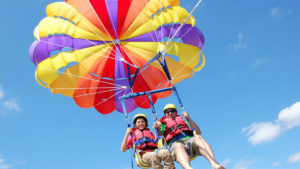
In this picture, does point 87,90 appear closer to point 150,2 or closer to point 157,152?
point 150,2

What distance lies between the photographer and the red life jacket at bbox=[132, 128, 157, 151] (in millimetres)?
4871

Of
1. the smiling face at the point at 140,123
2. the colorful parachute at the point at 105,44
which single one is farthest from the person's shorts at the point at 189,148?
the colorful parachute at the point at 105,44

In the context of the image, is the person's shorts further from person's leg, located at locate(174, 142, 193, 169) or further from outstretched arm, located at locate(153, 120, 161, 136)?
outstretched arm, located at locate(153, 120, 161, 136)

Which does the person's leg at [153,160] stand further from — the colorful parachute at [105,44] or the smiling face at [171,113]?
the colorful parachute at [105,44]

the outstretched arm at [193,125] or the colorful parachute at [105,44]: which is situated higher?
the colorful parachute at [105,44]

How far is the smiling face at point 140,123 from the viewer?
5.19 meters

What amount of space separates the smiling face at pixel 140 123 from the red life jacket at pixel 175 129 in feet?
1.36

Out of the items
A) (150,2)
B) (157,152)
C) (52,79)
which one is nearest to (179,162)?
(157,152)

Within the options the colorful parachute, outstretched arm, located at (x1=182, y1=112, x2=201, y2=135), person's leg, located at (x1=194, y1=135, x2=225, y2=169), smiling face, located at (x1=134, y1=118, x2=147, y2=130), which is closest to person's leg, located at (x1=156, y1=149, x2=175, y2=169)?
person's leg, located at (x1=194, y1=135, x2=225, y2=169)

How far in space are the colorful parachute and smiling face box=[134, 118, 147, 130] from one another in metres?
1.39

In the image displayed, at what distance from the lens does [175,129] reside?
4.83m

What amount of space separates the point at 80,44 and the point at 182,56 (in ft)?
8.60

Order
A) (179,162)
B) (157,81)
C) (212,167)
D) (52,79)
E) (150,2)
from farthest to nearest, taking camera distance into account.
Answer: (157,81)
(150,2)
(52,79)
(179,162)
(212,167)

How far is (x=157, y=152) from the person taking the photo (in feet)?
14.5
